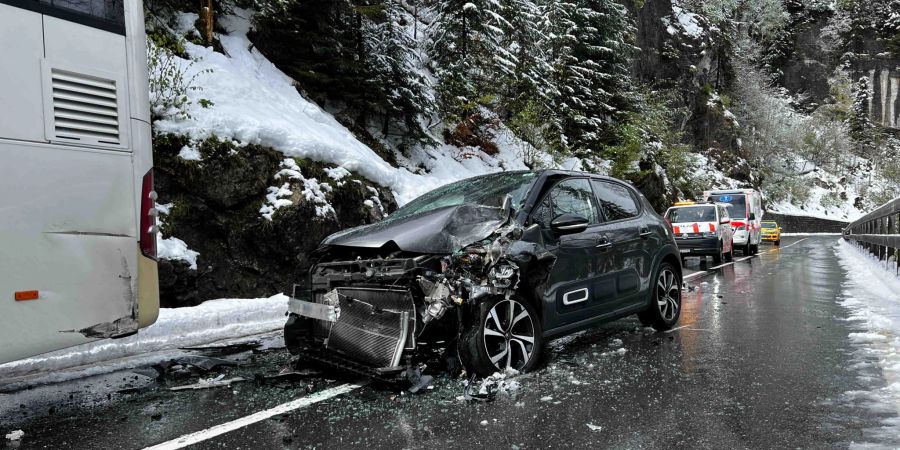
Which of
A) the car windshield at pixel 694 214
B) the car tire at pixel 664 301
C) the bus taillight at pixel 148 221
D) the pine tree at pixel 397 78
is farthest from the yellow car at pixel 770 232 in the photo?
the bus taillight at pixel 148 221

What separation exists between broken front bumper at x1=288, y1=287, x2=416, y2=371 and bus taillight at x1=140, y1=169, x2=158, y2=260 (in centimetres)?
116

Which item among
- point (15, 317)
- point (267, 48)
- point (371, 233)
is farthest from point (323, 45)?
point (15, 317)

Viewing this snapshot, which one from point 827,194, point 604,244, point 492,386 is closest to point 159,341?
point 492,386

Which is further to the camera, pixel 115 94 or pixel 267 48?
pixel 267 48

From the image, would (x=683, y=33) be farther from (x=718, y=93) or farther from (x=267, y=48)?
(x=267, y=48)

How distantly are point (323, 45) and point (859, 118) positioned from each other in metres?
85.8

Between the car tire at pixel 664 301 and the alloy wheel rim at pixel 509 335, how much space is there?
2258 millimetres

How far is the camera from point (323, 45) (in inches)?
544

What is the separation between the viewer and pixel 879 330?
591 centimetres

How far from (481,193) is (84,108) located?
3.15 metres

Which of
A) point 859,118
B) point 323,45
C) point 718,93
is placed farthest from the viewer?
point 859,118

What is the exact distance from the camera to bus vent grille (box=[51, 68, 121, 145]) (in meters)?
3.53

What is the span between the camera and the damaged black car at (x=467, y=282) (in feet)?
13.2

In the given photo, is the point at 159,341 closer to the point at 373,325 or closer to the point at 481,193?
the point at 373,325
